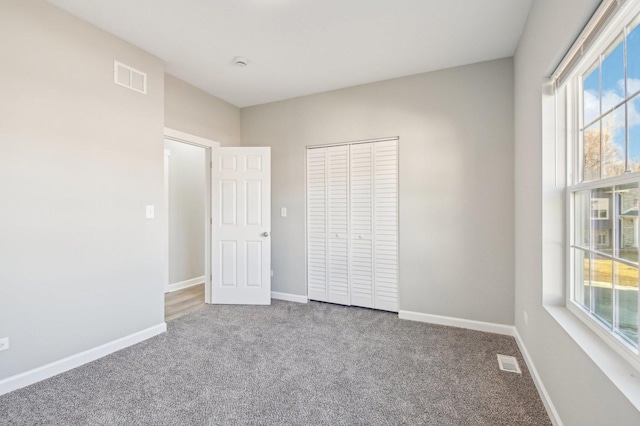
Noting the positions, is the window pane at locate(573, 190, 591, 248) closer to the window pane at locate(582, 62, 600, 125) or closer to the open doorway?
the window pane at locate(582, 62, 600, 125)

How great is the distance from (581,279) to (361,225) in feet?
7.18

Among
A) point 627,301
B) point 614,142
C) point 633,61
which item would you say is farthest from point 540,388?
point 633,61

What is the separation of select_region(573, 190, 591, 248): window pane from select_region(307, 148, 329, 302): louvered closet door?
254cm

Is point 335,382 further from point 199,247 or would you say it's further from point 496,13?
point 199,247

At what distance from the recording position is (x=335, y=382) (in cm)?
208

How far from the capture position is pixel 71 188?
2287 mm

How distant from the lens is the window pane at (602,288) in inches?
52.7

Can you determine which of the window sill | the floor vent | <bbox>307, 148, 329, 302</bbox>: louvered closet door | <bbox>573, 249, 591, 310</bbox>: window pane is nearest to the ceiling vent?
<bbox>307, 148, 329, 302</bbox>: louvered closet door

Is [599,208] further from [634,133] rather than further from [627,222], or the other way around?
[634,133]

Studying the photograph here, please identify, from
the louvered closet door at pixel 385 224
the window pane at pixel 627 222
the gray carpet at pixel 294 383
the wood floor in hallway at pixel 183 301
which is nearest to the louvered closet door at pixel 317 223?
the louvered closet door at pixel 385 224

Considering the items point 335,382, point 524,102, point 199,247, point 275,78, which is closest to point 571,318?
point 335,382

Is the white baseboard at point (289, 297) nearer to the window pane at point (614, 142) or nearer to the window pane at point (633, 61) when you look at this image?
the window pane at point (614, 142)

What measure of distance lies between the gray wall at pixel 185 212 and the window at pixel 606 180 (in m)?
4.31

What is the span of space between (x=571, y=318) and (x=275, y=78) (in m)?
3.30
